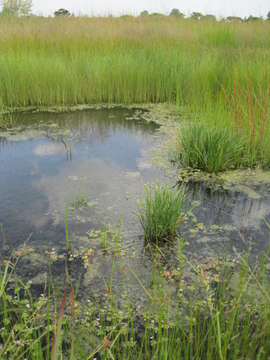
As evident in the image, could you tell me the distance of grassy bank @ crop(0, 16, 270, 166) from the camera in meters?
4.04

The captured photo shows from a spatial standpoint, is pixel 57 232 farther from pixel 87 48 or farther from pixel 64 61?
pixel 87 48

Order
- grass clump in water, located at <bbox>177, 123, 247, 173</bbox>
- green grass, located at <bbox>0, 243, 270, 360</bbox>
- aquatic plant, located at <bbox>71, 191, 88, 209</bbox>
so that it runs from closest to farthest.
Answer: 1. green grass, located at <bbox>0, 243, 270, 360</bbox>
2. aquatic plant, located at <bbox>71, 191, 88, 209</bbox>
3. grass clump in water, located at <bbox>177, 123, 247, 173</bbox>

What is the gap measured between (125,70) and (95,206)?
9.60 ft

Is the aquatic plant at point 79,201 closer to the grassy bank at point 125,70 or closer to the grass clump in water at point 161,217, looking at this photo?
the grass clump in water at point 161,217

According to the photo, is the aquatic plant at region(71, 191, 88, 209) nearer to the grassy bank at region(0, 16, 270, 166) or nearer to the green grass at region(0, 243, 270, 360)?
the green grass at region(0, 243, 270, 360)

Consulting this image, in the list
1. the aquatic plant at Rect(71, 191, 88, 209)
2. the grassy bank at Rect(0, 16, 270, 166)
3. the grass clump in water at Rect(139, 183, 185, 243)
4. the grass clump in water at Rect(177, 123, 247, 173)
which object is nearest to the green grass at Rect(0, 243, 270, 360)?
the grass clump in water at Rect(139, 183, 185, 243)

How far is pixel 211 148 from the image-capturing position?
3035mm

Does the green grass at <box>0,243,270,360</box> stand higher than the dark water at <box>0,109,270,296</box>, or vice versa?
the dark water at <box>0,109,270,296</box>

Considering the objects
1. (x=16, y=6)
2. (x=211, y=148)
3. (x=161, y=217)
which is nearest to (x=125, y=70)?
(x=211, y=148)

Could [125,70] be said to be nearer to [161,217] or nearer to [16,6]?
[161,217]

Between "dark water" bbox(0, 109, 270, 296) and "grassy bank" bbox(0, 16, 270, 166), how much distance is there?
0.83 meters

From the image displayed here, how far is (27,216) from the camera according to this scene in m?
2.40

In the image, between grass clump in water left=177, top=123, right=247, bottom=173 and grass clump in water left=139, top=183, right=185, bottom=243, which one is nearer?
grass clump in water left=139, top=183, right=185, bottom=243

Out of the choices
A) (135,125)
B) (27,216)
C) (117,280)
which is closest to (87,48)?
(135,125)
